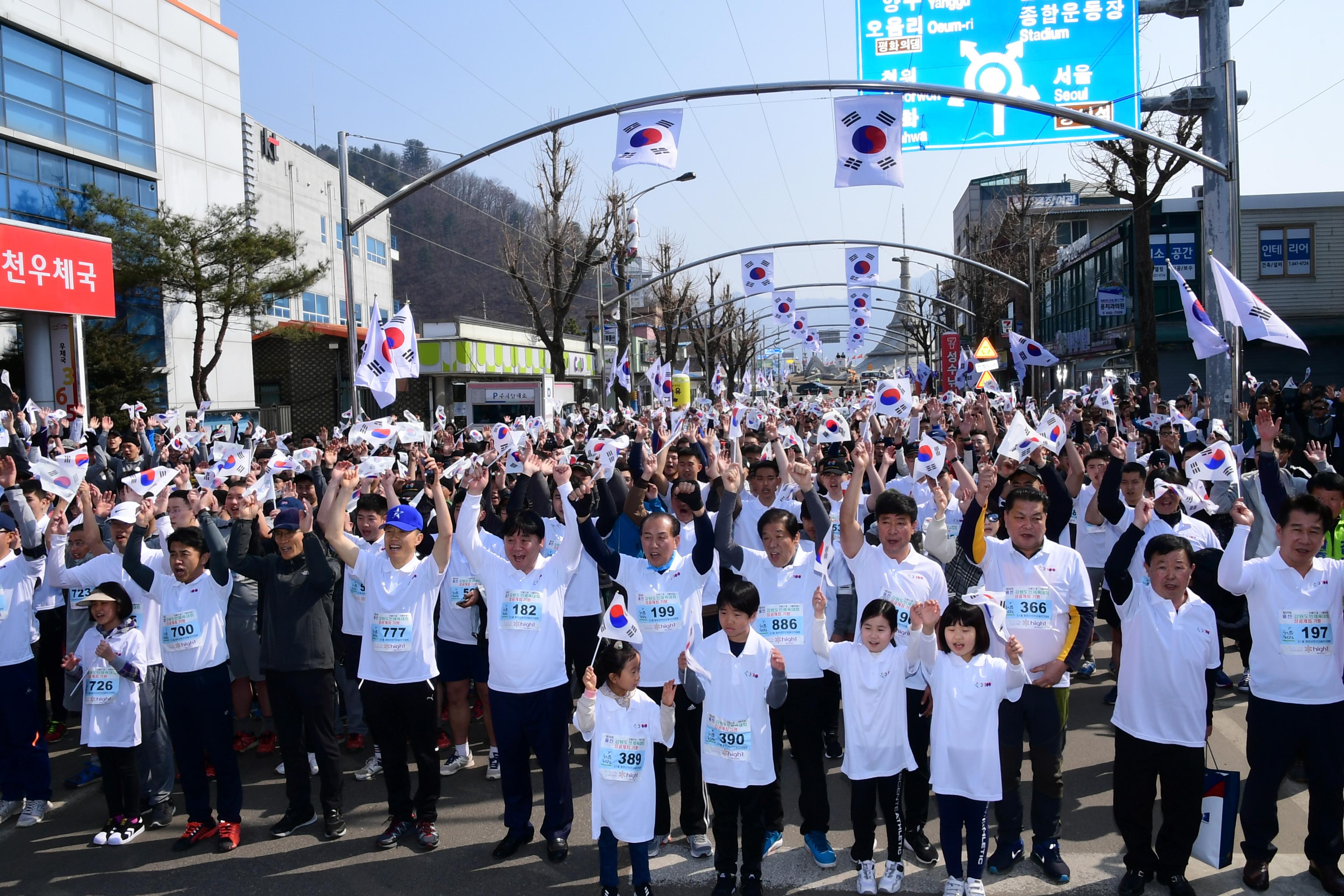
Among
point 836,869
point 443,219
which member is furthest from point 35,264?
point 443,219

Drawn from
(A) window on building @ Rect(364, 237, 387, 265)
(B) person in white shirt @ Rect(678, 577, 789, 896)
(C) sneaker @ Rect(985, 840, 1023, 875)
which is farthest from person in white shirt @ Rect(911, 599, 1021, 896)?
(A) window on building @ Rect(364, 237, 387, 265)

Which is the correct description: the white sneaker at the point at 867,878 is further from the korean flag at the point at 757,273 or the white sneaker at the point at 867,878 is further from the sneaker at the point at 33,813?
the korean flag at the point at 757,273

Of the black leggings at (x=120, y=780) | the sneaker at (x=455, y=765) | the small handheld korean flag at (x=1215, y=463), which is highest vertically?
the small handheld korean flag at (x=1215, y=463)

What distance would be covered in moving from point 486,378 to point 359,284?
9760mm

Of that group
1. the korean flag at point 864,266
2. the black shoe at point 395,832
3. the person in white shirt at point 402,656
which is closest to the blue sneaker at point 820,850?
the person in white shirt at point 402,656

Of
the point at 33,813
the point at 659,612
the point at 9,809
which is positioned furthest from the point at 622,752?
the point at 9,809

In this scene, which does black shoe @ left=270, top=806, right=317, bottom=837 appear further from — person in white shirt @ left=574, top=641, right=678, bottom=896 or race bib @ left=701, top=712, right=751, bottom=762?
race bib @ left=701, top=712, right=751, bottom=762

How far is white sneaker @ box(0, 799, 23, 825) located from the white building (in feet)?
88.6

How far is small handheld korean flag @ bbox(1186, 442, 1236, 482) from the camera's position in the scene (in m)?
6.59

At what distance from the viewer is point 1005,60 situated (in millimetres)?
14820

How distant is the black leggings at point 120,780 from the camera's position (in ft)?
19.4

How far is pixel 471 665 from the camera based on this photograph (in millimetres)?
6824

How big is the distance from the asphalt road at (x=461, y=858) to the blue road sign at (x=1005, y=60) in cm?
1086

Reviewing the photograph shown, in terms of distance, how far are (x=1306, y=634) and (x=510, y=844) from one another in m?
4.29
